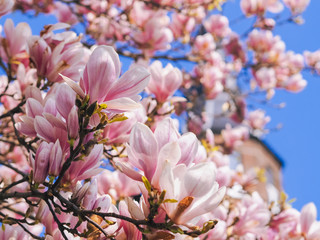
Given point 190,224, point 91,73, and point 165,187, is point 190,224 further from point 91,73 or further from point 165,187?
point 91,73

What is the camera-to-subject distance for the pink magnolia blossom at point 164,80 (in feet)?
6.21

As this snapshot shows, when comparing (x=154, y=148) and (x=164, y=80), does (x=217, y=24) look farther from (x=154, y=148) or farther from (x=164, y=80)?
(x=154, y=148)

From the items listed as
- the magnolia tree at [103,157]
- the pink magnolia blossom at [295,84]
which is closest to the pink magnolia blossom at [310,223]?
the magnolia tree at [103,157]

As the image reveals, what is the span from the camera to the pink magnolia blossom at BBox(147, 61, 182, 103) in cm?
189

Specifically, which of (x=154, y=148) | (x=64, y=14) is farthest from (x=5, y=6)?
(x=64, y=14)

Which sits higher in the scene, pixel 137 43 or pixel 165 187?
Result: pixel 137 43

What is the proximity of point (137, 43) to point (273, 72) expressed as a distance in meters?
2.81

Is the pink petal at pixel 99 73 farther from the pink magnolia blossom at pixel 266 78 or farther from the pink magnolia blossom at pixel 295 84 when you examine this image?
the pink magnolia blossom at pixel 295 84

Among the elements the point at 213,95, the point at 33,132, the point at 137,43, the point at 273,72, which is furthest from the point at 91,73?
the point at 273,72

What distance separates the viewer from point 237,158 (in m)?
20.0

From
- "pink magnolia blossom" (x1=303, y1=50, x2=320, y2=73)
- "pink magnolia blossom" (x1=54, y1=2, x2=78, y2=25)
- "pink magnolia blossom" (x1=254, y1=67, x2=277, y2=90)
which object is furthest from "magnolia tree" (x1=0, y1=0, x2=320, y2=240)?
"pink magnolia blossom" (x1=303, y1=50, x2=320, y2=73)

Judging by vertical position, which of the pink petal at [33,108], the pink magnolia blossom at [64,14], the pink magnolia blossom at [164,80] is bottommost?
the pink petal at [33,108]

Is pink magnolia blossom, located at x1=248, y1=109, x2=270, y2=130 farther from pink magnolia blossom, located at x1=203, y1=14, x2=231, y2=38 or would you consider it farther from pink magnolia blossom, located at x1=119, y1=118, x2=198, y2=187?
pink magnolia blossom, located at x1=119, y1=118, x2=198, y2=187

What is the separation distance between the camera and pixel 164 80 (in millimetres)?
1914
